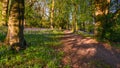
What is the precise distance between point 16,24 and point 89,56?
478 centimetres

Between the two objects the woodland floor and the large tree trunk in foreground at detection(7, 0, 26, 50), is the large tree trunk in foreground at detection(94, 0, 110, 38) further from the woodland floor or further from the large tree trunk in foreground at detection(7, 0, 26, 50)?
the large tree trunk in foreground at detection(7, 0, 26, 50)

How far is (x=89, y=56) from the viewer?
1471 cm

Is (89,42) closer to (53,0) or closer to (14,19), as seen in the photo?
(14,19)

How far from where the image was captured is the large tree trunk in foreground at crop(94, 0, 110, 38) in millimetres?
20531

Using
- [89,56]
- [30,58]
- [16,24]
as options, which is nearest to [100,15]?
[89,56]

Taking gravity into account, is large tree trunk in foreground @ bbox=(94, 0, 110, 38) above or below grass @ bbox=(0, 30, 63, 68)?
above

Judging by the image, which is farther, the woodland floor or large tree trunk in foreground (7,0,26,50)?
large tree trunk in foreground (7,0,26,50)

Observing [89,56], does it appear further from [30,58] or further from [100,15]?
[100,15]

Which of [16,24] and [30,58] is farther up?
[16,24]

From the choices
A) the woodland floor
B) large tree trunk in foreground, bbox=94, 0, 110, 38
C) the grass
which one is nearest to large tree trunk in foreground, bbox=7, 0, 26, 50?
the grass

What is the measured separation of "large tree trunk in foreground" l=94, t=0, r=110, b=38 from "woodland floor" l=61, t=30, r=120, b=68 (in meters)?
2.54

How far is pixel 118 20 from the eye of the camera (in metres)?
20.2

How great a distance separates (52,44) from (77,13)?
19537 millimetres

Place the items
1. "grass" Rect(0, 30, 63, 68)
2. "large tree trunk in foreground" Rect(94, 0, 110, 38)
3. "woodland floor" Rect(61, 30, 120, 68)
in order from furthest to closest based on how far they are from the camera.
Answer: "large tree trunk in foreground" Rect(94, 0, 110, 38)
"woodland floor" Rect(61, 30, 120, 68)
"grass" Rect(0, 30, 63, 68)
